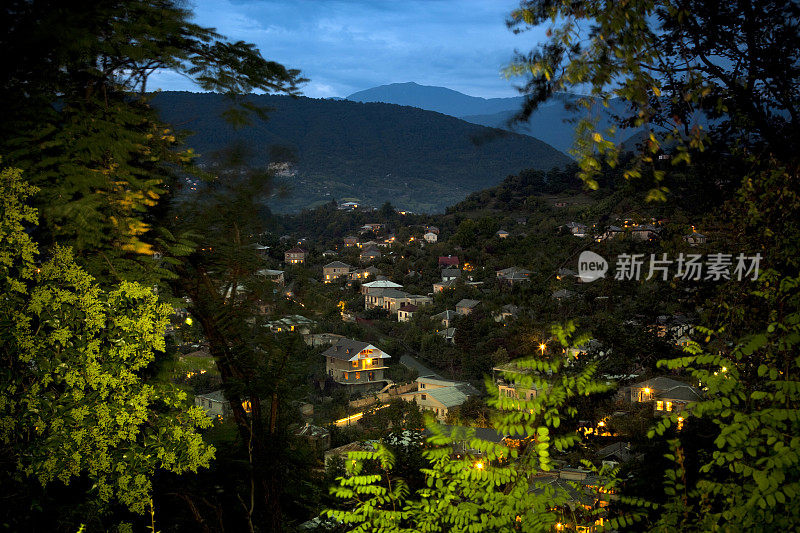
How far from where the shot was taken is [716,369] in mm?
3469

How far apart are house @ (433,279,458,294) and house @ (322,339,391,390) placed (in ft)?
23.7

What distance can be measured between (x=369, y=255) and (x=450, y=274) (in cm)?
787

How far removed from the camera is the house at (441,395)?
43.1 feet

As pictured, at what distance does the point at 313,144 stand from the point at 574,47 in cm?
3397

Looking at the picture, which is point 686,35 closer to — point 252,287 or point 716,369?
point 716,369

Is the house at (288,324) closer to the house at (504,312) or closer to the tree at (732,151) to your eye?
the tree at (732,151)

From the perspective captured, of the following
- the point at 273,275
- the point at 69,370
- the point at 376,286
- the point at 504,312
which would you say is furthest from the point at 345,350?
the point at 69,370

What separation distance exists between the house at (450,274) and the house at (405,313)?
8.89 feet

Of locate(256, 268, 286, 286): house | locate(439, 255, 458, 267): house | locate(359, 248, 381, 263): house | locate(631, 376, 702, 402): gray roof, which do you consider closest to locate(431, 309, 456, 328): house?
locate(439, 255, 458, 267): house

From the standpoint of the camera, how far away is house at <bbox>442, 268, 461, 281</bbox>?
25.1 meters

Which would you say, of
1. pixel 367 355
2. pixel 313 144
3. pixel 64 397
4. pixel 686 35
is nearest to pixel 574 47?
pixel 686 35

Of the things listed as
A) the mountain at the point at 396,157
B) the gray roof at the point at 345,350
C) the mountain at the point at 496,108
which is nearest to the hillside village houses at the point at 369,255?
the mountain at the point at 396,157

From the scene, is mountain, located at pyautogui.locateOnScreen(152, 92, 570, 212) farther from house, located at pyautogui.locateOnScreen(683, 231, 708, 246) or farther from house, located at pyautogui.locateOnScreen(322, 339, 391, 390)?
house, located at pyautogui.locateOnScreen(683, 231, 708, 246)

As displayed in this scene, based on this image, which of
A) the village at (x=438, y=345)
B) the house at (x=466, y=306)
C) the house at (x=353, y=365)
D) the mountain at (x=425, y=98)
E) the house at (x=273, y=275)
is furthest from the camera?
the mountain at (x=425, y=98)
